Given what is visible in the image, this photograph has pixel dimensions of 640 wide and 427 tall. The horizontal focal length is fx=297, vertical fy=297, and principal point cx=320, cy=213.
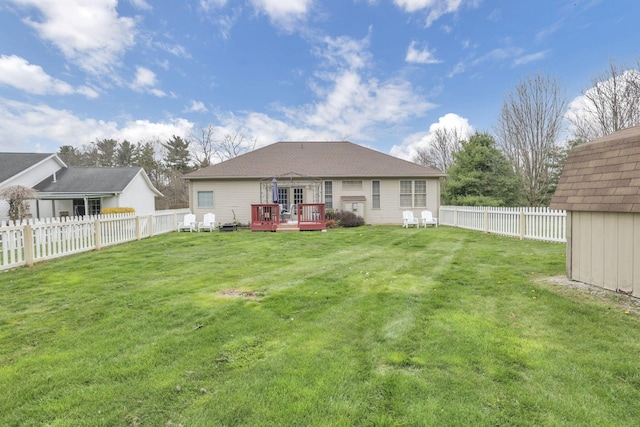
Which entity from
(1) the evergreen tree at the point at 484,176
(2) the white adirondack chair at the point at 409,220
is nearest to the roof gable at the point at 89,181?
(2) the white adirondack chair at the point at 409,220

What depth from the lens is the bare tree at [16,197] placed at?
1427 centimetres

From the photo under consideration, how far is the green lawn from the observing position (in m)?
2.03

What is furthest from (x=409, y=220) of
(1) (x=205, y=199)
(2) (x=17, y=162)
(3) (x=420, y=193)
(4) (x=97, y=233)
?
(2) (x=17, y=162)

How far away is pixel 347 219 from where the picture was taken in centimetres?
1480

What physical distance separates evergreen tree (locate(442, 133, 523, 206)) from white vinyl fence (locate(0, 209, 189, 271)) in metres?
16.6

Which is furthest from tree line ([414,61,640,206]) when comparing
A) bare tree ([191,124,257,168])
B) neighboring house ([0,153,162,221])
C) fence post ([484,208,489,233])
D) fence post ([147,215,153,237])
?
bare tree ([191,124,257,168])

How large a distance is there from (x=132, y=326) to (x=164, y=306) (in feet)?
2.06

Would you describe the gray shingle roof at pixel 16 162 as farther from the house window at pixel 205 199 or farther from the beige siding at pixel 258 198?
the house window at pixel 205 199

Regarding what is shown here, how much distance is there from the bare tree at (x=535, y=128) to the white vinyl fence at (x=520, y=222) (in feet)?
27.8

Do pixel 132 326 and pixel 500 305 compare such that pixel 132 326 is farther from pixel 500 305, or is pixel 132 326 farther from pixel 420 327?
pixel 500 305

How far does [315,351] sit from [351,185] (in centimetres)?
1374

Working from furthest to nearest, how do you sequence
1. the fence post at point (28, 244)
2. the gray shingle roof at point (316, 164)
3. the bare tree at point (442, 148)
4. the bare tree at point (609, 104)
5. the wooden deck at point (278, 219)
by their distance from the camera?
the bare tree at point (442, 148) → the gray shingle roof at point (316, 164) → the bare tree at point (609, 104) → the wooden deck at point (278, 219) → the fence post at point (28, 244)

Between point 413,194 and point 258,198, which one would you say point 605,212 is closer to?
point 413,194

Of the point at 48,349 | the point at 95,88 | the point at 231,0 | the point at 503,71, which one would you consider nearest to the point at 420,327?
the point at 48,349
